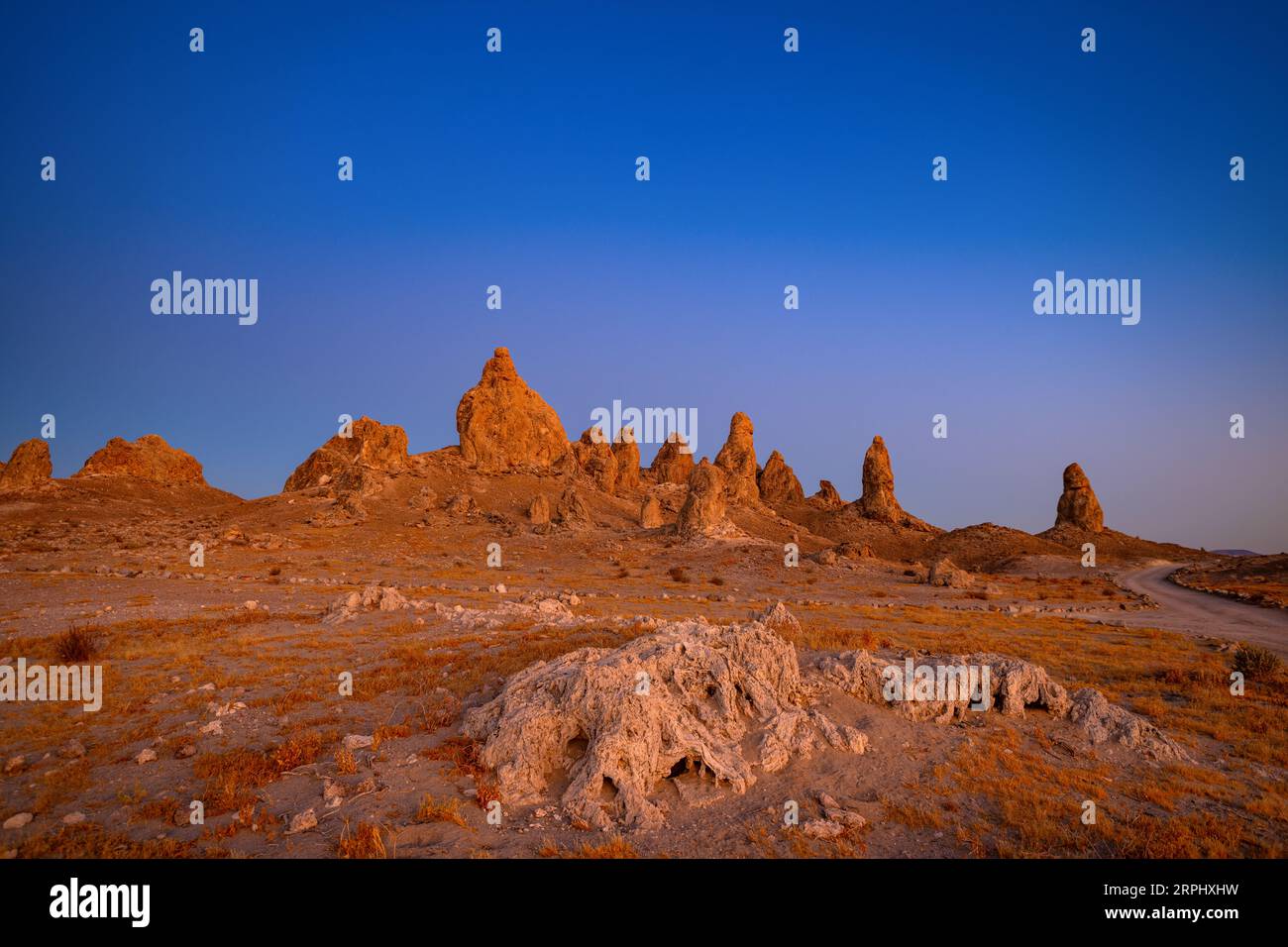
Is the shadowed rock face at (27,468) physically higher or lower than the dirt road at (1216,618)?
higher

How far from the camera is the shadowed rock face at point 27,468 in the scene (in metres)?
80.2

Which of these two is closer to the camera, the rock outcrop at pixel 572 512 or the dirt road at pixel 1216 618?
the dirt road at pixel 1216 618

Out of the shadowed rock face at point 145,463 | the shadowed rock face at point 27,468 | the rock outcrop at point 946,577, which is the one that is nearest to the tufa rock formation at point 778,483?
the rock outcrop at point 946,577

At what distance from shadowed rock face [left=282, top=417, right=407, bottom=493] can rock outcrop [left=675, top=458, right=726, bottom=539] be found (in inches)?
1974

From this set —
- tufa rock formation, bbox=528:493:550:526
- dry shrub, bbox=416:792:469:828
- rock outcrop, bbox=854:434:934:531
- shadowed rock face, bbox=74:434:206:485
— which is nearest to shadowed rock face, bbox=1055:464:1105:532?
rock outcrop, bbox=854:434:934:531

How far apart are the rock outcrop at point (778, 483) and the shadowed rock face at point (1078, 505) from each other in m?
47.0

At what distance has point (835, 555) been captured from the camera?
59438mm

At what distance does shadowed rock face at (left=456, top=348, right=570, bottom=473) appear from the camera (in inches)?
4626

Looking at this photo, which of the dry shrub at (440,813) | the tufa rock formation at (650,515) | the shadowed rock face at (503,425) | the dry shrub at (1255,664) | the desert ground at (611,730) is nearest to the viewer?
the desert ground at (611,730)

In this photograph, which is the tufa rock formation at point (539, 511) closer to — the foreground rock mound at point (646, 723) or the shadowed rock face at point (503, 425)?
the shadowed rock face at point (503, 425)

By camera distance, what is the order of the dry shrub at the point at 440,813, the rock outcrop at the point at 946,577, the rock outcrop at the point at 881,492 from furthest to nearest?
the rock outcrop at the point at 881,492 < the rock outcrop at the point at 946,577 < the dry shrub at the point at 440,813
